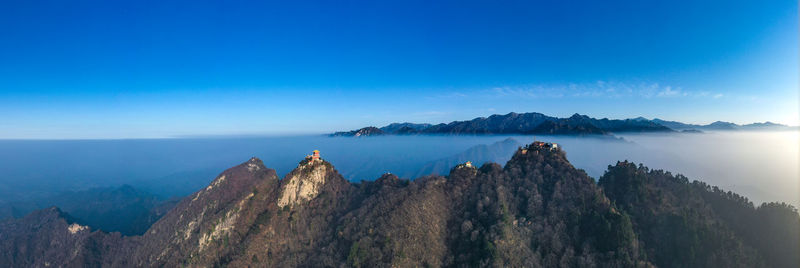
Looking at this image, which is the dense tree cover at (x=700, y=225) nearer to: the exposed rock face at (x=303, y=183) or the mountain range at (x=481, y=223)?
the mountain range at (x=481, y=223)

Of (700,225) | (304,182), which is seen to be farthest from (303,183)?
(700,225)

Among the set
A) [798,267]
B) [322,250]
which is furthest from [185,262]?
[798,267]

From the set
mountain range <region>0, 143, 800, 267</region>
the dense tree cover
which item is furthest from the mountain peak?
the dense tree cover

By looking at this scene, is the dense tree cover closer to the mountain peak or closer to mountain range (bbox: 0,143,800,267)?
mountain range (bbox: 0,143,800,267)

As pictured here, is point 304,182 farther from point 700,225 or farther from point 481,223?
point 700,225

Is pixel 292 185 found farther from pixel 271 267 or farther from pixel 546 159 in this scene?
pixel 546 159

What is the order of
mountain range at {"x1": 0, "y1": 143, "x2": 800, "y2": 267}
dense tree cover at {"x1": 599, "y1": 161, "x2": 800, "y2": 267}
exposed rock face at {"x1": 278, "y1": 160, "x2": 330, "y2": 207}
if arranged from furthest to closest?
exposed rock face at {"x1": 278, "y1": 160, "x2": 330, "y2": 207}
mountain range at {"x1": 0, "y1": 143, "x2": 800, "y2": 267}
dense tree cover at {"x1": 599, "y1": 161, "x2": 800, "y2": 267}
